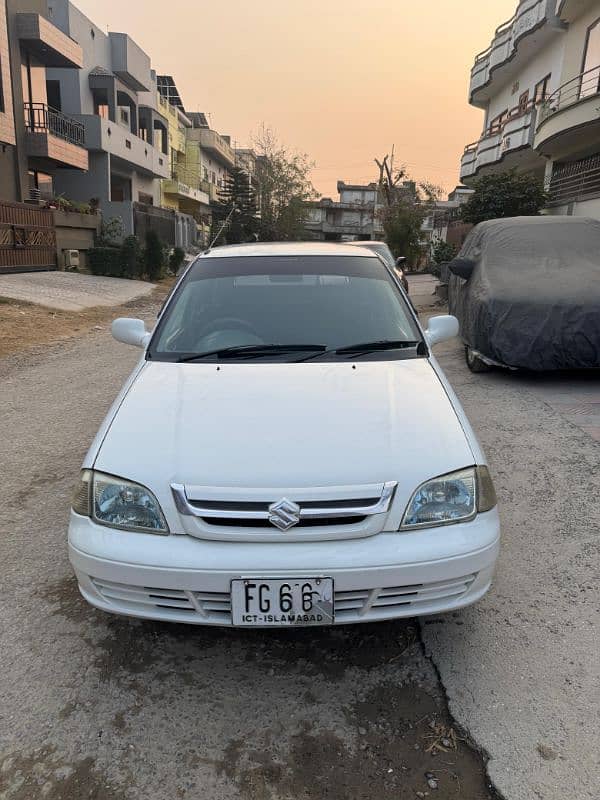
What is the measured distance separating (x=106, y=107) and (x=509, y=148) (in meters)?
19.4

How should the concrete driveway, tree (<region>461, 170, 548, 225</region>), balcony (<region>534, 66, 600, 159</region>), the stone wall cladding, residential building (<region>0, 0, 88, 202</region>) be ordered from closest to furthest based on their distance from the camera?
1. the concrete driveway
2. balcony (<region>534, 66, 600, 159</region>)
3. tree (<region>461, 170, 548, 225</region>)
4. the stone wall cladding
5. residential building (<region>0, 0, 88, 202</region>)

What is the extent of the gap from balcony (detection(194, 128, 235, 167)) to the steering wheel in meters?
51.1

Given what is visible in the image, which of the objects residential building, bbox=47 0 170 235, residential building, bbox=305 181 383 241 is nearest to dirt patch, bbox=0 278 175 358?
residential building, bbox=47 0 170 235

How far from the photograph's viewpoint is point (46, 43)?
68.0 feet

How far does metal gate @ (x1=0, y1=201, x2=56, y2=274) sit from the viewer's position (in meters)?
16.5

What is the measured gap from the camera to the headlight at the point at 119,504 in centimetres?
218

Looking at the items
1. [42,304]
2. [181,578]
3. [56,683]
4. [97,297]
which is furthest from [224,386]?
[97,297]

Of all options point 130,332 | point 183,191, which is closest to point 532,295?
point 130,332

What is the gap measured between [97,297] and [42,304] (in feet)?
8.84

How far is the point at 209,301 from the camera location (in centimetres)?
351

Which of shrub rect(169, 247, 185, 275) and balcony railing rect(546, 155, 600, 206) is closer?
balcony railing rect(546, 155, 600, 206)

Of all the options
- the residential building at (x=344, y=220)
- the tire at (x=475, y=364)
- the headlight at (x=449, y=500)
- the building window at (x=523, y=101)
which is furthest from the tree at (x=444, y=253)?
the residential building at (x=344, y=220)

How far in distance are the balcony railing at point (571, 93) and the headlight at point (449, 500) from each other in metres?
17.4

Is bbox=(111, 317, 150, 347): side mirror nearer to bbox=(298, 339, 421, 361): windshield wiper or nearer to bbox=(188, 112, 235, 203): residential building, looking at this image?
bbox=(298, 339, 421, 361): windshield wiper
